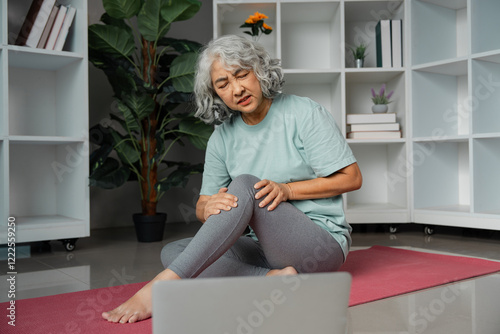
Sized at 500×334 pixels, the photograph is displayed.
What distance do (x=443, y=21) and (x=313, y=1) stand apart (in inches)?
31.2

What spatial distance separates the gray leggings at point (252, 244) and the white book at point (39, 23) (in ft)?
4.67

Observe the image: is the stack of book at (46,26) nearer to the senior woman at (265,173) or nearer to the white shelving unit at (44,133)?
the white shelving unit at (44,133)

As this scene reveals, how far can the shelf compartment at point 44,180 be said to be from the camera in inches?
101

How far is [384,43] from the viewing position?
2.80 meters

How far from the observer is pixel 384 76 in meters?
2.91

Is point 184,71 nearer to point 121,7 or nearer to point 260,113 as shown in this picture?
point 121,7

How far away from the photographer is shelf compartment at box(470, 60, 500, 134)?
8.13 feet

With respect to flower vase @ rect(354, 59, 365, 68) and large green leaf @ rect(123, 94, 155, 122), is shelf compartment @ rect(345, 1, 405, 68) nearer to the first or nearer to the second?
flower vase @ rect(354, 59, 365, 68)

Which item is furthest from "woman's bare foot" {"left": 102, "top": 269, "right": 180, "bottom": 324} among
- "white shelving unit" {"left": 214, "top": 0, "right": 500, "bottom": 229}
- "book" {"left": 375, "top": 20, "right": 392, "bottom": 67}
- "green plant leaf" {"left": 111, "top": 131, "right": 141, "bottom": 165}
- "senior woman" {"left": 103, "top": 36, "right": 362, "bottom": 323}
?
"book" {"left": 375, "top": 20, "right": 392, "bottom": 67}

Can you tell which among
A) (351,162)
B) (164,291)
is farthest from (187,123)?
(164,291)

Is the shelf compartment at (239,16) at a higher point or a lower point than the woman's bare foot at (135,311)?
higher

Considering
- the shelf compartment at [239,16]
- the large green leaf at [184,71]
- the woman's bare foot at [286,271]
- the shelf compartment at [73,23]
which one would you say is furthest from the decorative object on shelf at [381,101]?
the woman's bare foot at [286,271]

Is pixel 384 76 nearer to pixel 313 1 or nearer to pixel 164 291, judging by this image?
pixel 313 1

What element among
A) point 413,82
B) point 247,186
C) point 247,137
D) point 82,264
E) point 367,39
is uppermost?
point 367,39
